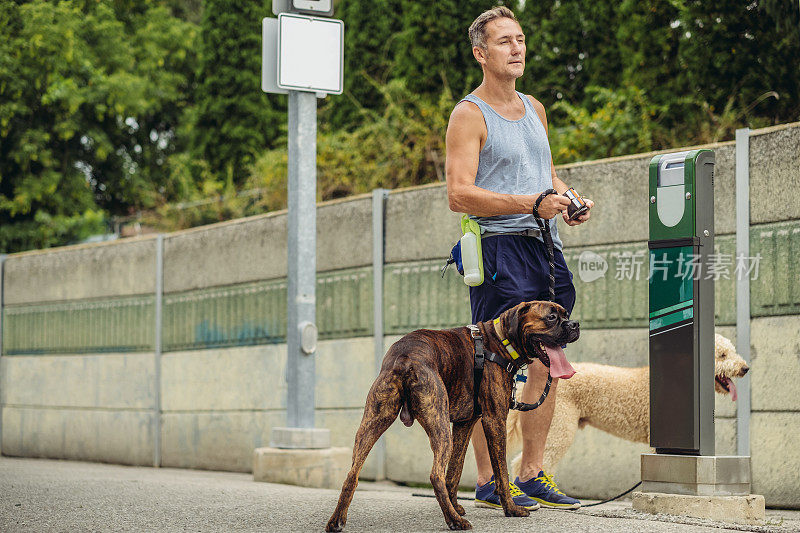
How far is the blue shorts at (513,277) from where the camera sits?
217 inches

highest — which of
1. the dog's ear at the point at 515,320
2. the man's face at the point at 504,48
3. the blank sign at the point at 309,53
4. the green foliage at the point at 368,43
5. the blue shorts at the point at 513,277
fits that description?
the green foliage at the point at 368,43

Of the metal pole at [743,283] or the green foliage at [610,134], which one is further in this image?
the green foliage at [610,134]

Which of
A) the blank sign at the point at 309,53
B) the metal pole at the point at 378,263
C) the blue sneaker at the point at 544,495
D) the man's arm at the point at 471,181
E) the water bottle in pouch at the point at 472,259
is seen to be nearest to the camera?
the man's arm at the point at 471,181

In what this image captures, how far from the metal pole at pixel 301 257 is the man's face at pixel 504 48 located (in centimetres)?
301

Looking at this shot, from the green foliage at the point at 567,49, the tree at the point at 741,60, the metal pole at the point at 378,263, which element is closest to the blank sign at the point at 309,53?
the metal pole at the point at 378,263

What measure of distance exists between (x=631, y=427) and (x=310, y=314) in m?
2.53

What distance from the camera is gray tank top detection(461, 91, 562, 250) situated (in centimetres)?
562

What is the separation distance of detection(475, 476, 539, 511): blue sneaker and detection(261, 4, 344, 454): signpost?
2.72m

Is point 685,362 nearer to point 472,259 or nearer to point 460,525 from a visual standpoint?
point 472,259

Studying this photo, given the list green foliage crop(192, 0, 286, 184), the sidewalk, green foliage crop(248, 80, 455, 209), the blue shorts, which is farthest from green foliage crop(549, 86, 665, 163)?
green foliage crop(192, 0, 286, 184)

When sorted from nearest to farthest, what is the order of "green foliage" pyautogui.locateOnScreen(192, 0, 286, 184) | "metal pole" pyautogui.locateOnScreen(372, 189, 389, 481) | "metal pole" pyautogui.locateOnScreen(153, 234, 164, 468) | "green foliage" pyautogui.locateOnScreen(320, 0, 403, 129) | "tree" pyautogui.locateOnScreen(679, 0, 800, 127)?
"metal pole" pyautogui.locateOnScreen(372, 189, 389, 481), "tree" pyautogui.locateOnScreen(679, 0, 800, 127), "metal pole" pyautogui.locateOnScreen(153, 234, 164, 468), "green foliage" pyautogui.locateOnScreen(320, 0, 403, 129), "green foliage" pyautogui.locateOnScreen(192, 0, 286, 184)

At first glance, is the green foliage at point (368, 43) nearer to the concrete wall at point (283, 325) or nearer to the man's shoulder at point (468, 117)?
the concrete wall at point (283, 325)

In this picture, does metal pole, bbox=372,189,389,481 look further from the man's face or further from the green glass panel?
the green glass panel

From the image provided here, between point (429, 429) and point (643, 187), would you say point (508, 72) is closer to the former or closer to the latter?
point (429, 429)
